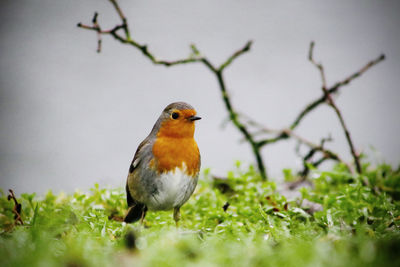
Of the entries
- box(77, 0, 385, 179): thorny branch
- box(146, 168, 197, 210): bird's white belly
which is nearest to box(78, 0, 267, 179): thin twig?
box(77, 0, 385, 179): thorny branch

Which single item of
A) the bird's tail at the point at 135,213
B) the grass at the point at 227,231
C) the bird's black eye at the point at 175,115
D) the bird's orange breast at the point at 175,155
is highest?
the bird's black eye at the point at 175,115

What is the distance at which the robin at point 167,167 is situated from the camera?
1575mm

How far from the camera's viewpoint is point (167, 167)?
1.58 metres

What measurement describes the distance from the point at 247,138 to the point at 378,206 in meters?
1.03

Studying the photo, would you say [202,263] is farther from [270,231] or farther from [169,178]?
[169,178]

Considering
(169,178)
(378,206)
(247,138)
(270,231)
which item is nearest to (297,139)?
(247,138)

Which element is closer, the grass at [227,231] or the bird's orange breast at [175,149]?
the grass at [227,231]

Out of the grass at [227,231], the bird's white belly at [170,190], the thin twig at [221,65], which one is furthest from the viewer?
the thin twig at [221,65]

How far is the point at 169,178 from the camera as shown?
158 centimetres

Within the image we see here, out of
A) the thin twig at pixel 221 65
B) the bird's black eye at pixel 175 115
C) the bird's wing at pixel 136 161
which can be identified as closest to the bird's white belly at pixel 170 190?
the bird's wing at pixel 136 161

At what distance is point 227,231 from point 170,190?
0.43m

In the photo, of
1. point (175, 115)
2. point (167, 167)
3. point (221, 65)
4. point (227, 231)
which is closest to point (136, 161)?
point (167, 167)

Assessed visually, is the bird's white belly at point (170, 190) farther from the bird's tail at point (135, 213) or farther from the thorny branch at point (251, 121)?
the thorny branch at point (251, 121)

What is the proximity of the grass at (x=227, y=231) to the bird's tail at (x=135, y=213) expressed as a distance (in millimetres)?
76
